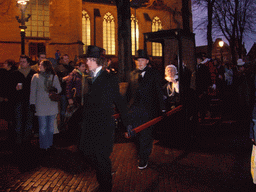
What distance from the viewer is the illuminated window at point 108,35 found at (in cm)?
3522

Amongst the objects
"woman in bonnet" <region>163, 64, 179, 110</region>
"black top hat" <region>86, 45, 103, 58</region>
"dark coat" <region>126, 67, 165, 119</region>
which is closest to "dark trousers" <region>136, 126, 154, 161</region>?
"dark coat" <region>126, 67, 165, 119</region>

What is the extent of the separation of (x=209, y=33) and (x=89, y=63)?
1951 centimetres

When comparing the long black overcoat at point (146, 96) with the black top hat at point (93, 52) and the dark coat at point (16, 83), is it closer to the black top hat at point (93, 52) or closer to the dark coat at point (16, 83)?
the black top hat at point (93, 52)

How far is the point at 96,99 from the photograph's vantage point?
342 cm

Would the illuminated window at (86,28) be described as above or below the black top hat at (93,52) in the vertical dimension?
above

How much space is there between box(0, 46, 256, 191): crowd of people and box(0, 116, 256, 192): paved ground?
346 millimetres

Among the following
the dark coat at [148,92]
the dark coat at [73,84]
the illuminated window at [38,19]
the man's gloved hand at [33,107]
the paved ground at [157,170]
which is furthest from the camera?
the illuminated window at [38,19]

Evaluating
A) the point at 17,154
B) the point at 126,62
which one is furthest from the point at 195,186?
the point at 126,62

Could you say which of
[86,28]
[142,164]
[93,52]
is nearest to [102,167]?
[93,52]

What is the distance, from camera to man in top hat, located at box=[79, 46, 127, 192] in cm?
341

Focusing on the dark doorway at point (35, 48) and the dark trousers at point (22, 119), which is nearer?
the dark trousers at point (22, 119)

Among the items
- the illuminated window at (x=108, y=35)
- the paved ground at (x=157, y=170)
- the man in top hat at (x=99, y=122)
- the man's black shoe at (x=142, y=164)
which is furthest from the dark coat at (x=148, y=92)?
the illuminated window at (x=108, y=35)

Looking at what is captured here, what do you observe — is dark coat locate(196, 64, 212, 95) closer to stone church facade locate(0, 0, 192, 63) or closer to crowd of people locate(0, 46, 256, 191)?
crowd of people locate(0, 46, 256, 191)

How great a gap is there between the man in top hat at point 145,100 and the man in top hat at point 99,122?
1.59m
